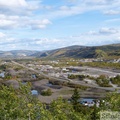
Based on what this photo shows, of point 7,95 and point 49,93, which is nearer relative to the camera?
point 7,95

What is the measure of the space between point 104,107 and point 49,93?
171ft

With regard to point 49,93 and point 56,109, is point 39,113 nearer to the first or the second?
point 56,109

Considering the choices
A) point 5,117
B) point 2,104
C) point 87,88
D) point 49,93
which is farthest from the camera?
point 87,88

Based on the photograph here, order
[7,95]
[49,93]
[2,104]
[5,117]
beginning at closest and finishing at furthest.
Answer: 1. [5,117]
2. [2,104]
3. [7,95]
4. [49,93]

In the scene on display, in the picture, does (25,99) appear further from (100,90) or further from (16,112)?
(100,90)

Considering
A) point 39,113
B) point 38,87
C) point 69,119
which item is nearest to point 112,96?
point 69,119

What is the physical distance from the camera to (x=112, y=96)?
16641 mm


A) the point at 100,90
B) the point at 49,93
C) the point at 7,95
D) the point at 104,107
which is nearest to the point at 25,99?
the point at 7,95

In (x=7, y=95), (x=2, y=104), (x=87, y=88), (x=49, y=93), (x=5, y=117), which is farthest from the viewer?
(x=87, y=88)

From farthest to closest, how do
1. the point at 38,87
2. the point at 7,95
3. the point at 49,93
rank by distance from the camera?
the point at 38,87, the point at 49,93, the point at 7,95

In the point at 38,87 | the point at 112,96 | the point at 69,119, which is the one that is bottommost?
the point at 38,87

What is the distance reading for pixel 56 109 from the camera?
52.9ft

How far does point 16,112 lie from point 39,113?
5.22 feet

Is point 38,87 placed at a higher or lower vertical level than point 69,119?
lower
